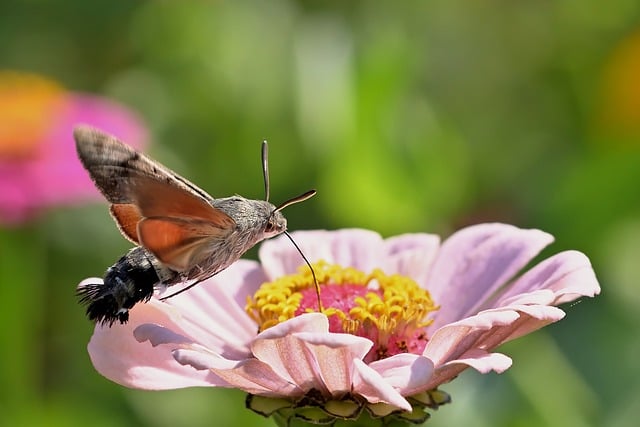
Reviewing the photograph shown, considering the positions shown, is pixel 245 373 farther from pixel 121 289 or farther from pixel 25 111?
pixel 25 111

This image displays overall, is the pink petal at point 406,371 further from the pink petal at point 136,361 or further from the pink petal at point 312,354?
the pink petal at point 136,361

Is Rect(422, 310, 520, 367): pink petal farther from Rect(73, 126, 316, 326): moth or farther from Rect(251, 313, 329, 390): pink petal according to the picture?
Rect(73, 126, 316, 326): moth

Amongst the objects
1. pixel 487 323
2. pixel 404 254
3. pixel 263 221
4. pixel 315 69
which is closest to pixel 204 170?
pixel 315 69

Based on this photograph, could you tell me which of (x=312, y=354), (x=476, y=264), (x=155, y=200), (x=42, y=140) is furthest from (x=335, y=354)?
(x=42, y=140)

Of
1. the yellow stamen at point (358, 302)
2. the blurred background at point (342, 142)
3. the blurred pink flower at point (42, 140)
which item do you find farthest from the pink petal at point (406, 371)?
the blurred pink flower at point (42, 140)

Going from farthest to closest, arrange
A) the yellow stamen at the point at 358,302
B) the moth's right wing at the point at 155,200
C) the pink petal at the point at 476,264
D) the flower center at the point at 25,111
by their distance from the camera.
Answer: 1. the flower center at the point at 25,111
2. the pink petal at the point at 476,264
3. the yellow stamen at the point at 358,302
4. the moth's right wing at the point at 155,200

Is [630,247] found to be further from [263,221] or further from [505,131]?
[263,221]

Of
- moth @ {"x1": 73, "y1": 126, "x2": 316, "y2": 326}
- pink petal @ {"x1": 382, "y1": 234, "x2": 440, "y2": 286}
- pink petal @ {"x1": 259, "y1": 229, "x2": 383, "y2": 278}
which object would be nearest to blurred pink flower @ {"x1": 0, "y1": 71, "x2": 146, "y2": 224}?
pink petal @ {"x1": 259, "y1": 229, "x2": 383, "y2": 278}
